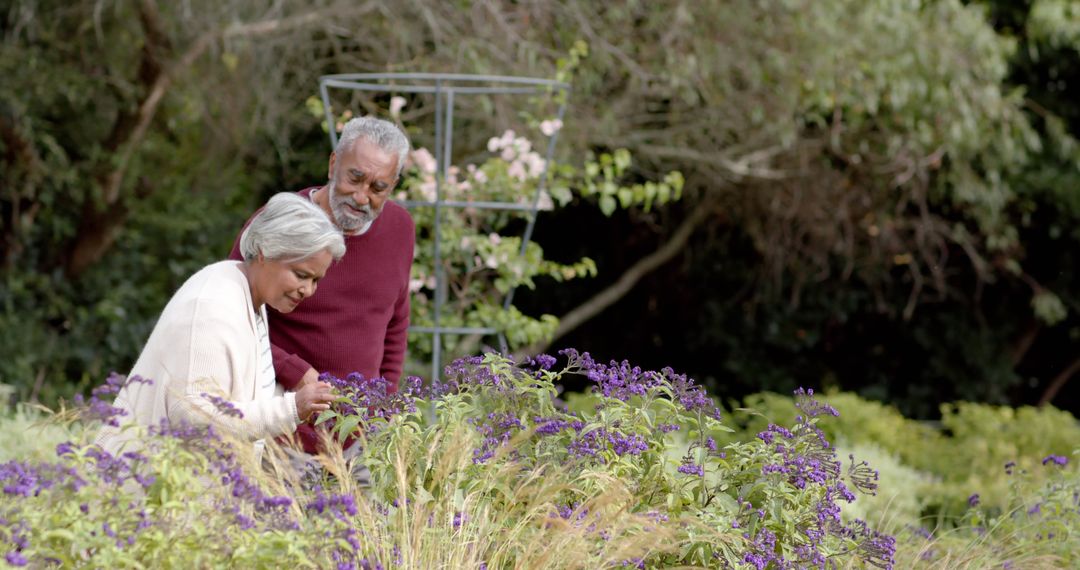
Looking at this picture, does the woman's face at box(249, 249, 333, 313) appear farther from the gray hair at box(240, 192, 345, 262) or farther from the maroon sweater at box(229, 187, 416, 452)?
the maroon sweater at box(229, 187, 416, 452)

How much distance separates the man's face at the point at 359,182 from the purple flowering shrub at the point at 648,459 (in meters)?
0.60

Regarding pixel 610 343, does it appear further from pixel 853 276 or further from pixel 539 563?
pixel 539 563

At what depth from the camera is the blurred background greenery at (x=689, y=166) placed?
25.0 ft

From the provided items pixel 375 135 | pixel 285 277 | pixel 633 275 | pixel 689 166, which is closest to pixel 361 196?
pixel 375 135

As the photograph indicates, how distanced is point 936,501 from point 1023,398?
5.02 metres

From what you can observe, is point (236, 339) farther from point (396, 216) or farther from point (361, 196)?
point (396, 216)

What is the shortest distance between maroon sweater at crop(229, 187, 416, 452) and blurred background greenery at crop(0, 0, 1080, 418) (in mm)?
3643

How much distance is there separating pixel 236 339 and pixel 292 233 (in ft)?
0.76

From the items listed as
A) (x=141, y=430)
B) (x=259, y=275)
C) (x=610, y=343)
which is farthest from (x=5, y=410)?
(x=610, y=343)

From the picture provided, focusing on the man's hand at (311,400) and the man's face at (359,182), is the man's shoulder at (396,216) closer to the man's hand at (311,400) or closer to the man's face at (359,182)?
the man's face at (359,182)

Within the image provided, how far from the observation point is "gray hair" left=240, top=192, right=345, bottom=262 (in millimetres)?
2609

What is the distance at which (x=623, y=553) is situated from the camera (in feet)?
7.60

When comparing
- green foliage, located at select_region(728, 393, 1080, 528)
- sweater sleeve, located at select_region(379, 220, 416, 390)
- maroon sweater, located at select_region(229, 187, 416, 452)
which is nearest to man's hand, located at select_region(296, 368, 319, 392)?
maroon sweater, located at select_region(229, 187, 416, 452)

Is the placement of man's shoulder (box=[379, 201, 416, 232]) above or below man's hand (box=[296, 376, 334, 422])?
above
